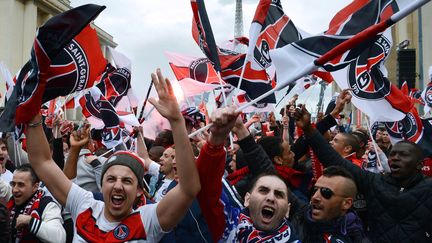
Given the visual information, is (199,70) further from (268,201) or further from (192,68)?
(268,201)

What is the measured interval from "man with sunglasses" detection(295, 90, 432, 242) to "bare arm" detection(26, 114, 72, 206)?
2.20 meters

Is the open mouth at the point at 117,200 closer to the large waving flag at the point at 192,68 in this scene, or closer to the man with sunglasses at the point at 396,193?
the man with sunglasses at the point at 396,193

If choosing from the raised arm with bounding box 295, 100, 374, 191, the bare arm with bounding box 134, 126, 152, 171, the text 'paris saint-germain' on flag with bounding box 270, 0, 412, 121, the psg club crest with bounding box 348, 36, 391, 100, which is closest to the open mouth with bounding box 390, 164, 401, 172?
the raised arm with bounding box 295, 100, 374, 191

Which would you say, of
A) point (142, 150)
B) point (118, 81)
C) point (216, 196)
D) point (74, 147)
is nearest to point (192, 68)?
point (118, 81)

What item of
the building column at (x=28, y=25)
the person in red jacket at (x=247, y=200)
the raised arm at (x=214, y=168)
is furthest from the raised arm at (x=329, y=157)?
the building column at (x=28, y=25)

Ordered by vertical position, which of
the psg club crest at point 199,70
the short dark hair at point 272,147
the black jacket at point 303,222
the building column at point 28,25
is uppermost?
the building column at point 28,25

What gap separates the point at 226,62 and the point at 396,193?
11.2ft

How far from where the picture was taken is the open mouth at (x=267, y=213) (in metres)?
3.09

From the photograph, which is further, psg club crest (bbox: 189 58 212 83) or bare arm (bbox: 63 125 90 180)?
psg club crest (bbox: 189 58 212 83)

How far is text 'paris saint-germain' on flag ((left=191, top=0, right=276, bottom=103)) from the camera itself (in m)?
4.47

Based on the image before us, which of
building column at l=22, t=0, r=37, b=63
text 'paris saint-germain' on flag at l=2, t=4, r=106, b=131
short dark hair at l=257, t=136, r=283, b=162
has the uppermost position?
building column at l=22, t=0, r=37, b=63

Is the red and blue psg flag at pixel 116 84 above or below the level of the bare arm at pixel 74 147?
above

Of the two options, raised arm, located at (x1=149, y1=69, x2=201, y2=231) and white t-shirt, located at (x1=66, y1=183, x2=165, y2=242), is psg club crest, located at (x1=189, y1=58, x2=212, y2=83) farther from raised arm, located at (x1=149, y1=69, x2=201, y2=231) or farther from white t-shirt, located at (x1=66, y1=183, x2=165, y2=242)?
raised arm, located at (x1=149, y1=69, x2=201, y2=231)

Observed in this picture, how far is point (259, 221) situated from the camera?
10.1ft
